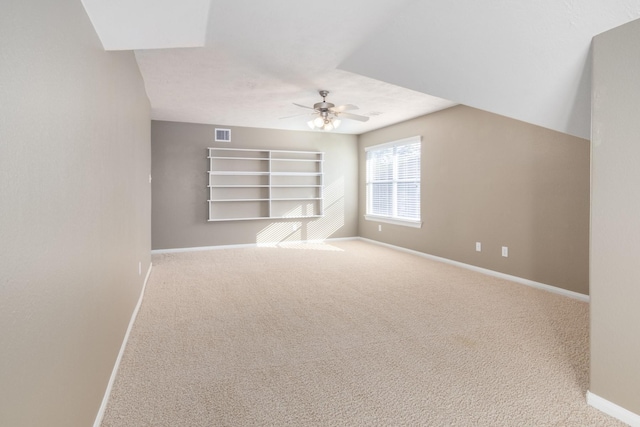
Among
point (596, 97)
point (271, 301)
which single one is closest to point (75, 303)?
point (271, 301)

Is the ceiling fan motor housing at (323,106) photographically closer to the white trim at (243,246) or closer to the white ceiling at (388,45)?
the white ceiling at (388,45)

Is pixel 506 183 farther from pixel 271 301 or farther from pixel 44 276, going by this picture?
pixel 44 276

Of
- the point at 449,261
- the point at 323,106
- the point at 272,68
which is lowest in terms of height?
the point at 449,261

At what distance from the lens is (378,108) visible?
5105 millimetres

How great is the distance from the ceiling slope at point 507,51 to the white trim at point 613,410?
153 centimetres

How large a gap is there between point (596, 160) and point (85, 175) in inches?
93.9

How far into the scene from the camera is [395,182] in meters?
6.37

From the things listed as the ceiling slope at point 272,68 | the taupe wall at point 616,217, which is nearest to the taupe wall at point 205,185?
the ceiling slope at point 272,68

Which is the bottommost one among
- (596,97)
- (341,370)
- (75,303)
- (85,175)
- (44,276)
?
(341,370)

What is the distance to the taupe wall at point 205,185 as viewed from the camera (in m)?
6.04

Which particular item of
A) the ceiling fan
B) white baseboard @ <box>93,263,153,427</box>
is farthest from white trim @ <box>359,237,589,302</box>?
white baseboard @ <box>93,263,153,427</box>

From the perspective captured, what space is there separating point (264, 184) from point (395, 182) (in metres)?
2.51

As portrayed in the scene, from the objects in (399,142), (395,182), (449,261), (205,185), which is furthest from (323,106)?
(205,185)

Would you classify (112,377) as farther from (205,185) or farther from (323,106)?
(205,185)
